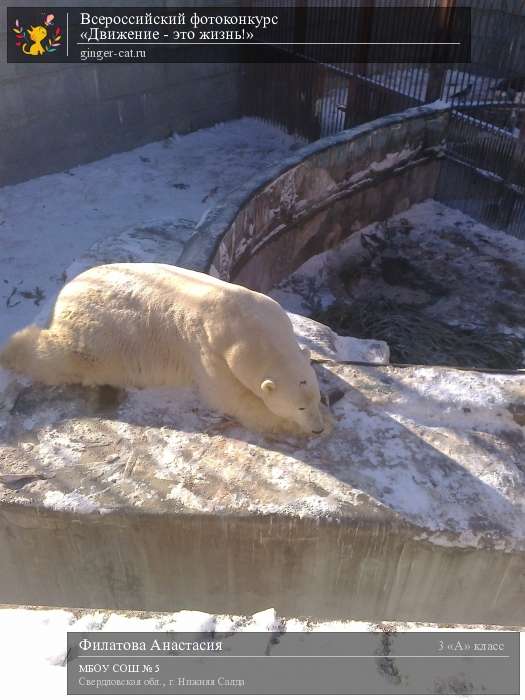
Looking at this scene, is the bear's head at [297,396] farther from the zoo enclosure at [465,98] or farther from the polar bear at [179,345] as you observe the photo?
the zoo enclosure at [465,98]

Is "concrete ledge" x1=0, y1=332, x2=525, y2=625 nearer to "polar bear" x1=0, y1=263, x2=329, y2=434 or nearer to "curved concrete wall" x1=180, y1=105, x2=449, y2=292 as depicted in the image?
"polar bear" x1=0, y1=263, x2=329, y2=434

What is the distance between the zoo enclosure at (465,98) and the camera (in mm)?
8062

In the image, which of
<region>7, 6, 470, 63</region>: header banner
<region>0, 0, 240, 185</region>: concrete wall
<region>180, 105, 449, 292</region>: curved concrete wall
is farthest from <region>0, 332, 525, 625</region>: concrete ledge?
<region>7, 6, 470, 63</region>: header banner

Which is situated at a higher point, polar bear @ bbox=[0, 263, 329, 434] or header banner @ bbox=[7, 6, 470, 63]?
header banner @ bbox=[7, 6, 470, 63]

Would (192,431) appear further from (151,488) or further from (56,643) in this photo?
(56,643)

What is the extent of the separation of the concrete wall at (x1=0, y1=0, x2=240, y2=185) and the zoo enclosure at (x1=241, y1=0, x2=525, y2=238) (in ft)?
6.29

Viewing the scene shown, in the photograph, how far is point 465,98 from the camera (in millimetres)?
8500

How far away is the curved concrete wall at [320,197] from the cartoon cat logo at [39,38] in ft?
14.0

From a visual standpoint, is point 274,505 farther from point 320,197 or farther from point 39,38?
point 39,38

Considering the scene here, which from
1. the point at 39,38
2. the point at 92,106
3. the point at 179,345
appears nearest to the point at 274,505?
the point at 179,345

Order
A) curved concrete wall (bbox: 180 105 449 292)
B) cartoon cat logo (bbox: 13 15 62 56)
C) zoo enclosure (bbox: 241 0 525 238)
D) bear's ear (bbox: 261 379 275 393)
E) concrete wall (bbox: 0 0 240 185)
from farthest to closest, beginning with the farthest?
concrete wall (bbox: 0 0 240 185) < cartoon cat logo (bbox: 13 15 62 56) < zoo enclosure (bbox: 241 0 525 238) < curved concrete wall (bbox: 180 105 449 292) < bear's ear (bbox: 261 379 275 393)

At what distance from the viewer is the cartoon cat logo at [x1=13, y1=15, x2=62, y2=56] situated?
831 centimetres

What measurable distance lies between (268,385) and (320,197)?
4.89 m

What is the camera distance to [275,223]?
6.86 m
